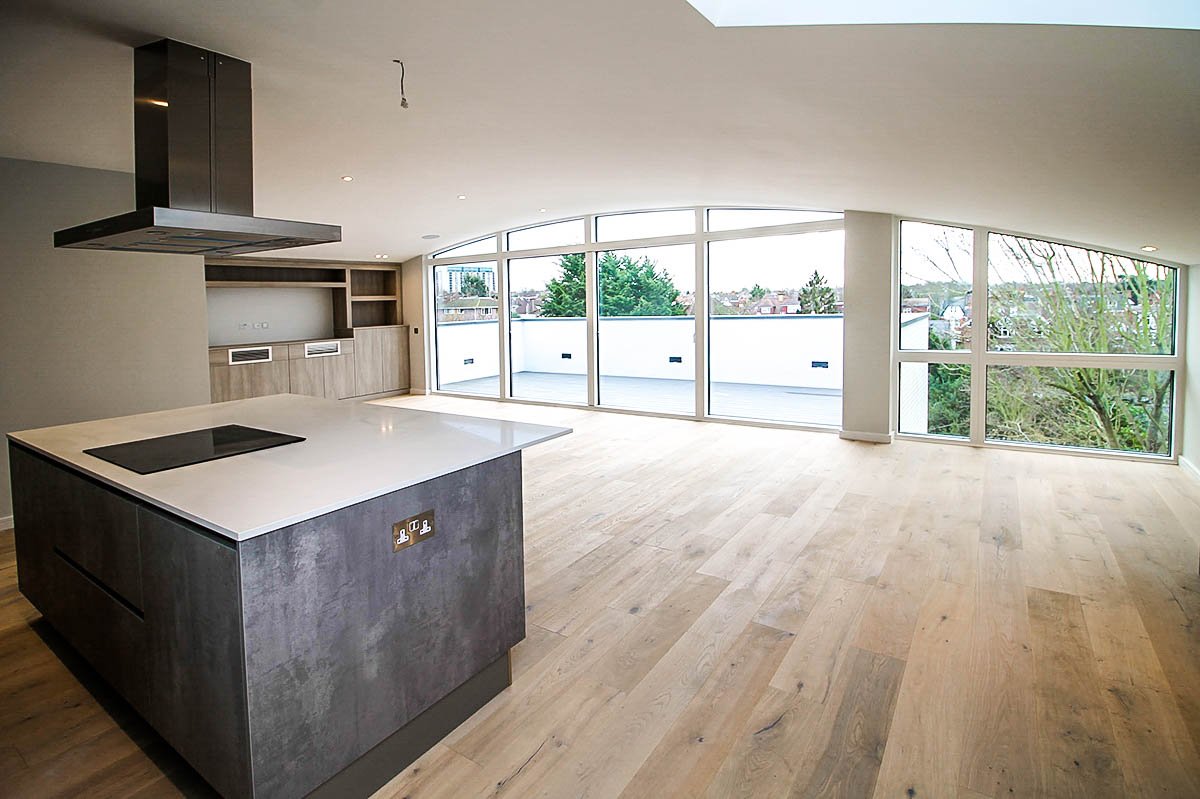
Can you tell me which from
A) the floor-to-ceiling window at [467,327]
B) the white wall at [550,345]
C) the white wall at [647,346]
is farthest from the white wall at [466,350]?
the white wall at [647,346]

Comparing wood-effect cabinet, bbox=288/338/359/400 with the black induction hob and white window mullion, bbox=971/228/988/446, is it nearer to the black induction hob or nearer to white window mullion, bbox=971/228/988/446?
the black induction hob

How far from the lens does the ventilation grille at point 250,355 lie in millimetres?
7844

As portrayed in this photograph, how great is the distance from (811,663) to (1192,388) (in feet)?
15.5

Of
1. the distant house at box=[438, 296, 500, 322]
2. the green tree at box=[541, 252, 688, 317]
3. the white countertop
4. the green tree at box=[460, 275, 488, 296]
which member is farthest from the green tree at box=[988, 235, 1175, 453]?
the green tree at box=[460, 275, 488, 296]

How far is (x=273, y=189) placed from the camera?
17.3 ft

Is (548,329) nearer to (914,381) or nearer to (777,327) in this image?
(777,327)

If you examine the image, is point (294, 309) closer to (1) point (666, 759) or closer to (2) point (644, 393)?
(2) point (644, 393)

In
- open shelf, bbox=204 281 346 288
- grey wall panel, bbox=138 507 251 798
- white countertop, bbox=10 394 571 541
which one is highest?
open shelf, bbox=204 281 346 288

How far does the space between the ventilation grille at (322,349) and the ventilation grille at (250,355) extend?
0.56 metres

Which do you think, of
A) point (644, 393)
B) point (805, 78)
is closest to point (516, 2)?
point (805, 78)

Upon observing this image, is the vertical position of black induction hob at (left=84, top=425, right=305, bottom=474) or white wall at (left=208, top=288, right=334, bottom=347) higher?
white wall at (left=208, top=288, right=334, bottom=347)

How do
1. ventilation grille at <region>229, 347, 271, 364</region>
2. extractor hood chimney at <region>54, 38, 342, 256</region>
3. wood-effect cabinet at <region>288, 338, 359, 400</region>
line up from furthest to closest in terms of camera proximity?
wood-effect cabinet at <region>288, 338, 359, 400</region>, ventilation grille at <region>229, 347, 271, 364</region>, extractor hood chimney at <region>54, 38, 342, 256</region>

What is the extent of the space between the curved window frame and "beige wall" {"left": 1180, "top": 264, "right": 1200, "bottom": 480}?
2.69 metres

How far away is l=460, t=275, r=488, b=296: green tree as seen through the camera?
9.48 meters
